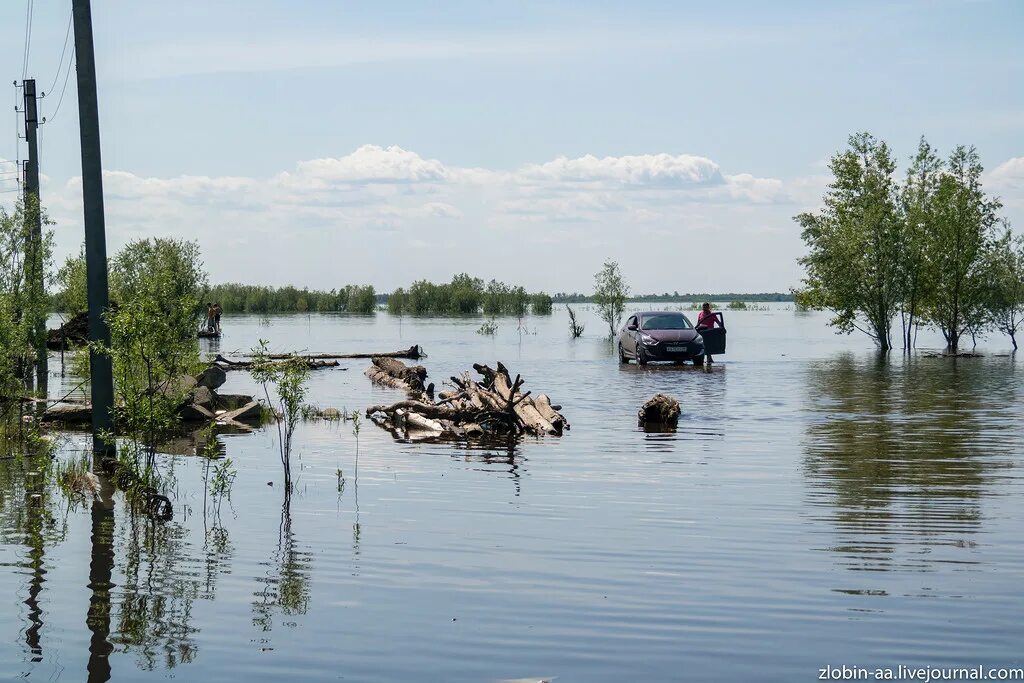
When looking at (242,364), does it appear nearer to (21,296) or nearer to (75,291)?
(75,291)

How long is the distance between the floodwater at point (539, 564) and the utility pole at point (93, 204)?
1323 mm

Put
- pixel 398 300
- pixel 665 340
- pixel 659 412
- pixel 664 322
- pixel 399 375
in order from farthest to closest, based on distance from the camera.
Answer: pixel 398 300 → pixel 664 322 → pixel 665 340 → pixel 399 375 → pixel 659 412

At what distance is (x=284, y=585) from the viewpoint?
322 inches

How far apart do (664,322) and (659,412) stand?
743 inches

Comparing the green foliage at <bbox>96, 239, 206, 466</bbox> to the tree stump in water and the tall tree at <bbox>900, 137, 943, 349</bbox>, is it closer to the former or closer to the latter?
the tree stump in water

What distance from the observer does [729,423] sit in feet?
64.9

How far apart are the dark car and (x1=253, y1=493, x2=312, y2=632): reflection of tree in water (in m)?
27.8

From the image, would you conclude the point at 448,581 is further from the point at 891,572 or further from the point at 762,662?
the point at 891,572

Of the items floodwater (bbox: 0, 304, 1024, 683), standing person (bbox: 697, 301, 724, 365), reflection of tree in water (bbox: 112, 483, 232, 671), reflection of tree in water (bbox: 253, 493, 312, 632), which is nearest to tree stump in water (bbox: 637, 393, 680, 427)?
floodwater (bbox: 0, 304, 1024, 683)

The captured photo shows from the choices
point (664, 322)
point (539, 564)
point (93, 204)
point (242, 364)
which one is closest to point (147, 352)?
point (93, 204)

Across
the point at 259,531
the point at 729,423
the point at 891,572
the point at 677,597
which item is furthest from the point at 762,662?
the point at 729,423

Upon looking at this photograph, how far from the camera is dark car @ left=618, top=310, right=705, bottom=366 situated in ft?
121

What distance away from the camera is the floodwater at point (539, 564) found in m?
6.50

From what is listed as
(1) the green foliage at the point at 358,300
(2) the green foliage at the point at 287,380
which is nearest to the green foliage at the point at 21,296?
(2) the green foliage at the point at 287,380
